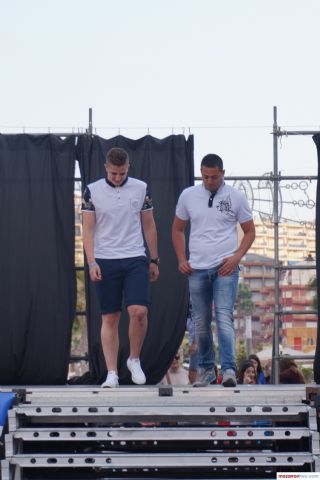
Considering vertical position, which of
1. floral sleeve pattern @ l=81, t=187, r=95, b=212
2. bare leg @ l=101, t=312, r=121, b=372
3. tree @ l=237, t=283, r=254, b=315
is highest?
floral sleeve pattern @ l=81, t=187, r=95, b=212

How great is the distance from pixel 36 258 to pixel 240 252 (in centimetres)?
282

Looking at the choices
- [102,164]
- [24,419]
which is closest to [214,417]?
[24,419]

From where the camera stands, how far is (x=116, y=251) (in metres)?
7.80

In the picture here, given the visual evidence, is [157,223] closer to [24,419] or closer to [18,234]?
[18,234]

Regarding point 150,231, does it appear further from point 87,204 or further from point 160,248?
point 160,248

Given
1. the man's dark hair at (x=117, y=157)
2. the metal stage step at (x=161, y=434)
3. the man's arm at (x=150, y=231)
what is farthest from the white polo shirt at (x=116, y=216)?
the metal stage step at (x=161, y=434)

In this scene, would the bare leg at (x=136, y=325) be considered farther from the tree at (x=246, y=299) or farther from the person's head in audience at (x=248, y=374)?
the tree at (x=246, y=299)

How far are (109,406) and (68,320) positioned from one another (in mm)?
3186

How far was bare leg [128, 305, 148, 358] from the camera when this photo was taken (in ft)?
25.3

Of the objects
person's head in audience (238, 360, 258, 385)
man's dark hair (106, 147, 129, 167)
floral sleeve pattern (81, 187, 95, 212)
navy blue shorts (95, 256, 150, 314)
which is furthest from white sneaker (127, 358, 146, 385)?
person's head in audience (238, 360, 258, 385)

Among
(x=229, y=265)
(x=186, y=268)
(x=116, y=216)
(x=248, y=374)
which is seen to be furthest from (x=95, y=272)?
(x=248, y=374)

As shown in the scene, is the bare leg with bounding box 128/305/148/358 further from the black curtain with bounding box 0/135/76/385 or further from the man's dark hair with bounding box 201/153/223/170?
the black curtain with bounding box 0/135/76/385

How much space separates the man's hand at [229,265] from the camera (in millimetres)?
7766

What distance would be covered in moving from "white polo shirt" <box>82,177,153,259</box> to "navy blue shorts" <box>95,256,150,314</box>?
53 millimetres
